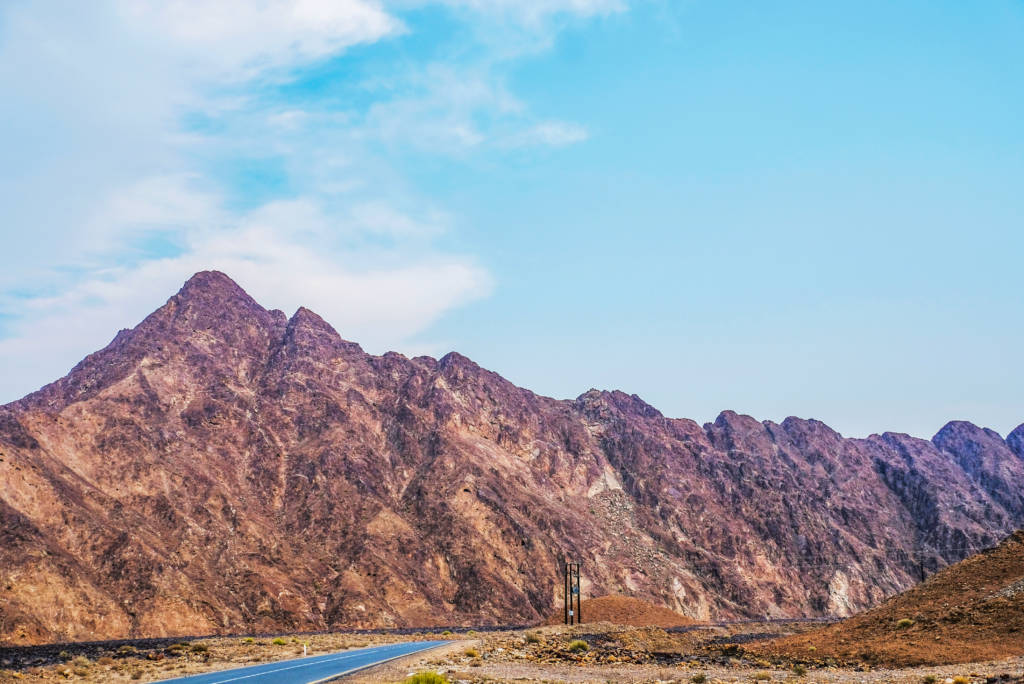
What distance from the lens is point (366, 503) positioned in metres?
127

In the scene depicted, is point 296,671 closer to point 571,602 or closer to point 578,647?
point 578,647

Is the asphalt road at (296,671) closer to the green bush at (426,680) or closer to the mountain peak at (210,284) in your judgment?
the green bush at (426,680)

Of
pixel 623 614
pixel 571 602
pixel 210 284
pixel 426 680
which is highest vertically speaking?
pixel 210 284

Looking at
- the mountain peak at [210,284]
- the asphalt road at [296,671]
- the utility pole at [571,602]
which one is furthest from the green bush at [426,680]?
the mountain peak at [210,284]

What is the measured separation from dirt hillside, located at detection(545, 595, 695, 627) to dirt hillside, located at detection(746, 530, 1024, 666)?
43.8 m

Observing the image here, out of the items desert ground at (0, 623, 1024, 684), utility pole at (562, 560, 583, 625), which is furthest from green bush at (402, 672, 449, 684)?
utility pole at (562, 560, 583, 625)

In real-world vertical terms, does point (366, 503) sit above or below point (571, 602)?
above

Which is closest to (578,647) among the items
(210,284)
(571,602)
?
(571,602)

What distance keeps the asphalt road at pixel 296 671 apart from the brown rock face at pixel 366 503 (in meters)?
51.0

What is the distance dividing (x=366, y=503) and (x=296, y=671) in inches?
3828

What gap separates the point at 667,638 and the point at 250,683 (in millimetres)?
43304

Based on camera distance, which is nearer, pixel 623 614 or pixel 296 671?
pixel 296 671

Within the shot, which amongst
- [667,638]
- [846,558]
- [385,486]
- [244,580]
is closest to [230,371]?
[385,486]

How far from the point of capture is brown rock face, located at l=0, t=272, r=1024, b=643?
95.9 metres
